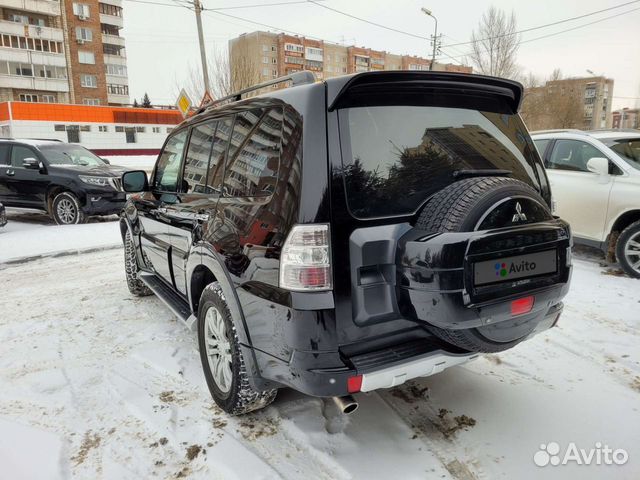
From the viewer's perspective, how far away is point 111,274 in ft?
19.9

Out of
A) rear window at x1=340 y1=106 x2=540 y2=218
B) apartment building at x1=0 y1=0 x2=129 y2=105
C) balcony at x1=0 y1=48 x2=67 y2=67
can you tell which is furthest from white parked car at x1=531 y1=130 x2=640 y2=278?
balcony at x1=0 y1=48 x2=67 y2=67

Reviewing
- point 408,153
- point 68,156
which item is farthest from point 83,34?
point 408,153

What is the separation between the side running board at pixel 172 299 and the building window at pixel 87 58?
59.9 meters

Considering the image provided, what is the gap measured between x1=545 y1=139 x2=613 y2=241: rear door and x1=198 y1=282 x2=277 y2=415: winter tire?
16.8 ft

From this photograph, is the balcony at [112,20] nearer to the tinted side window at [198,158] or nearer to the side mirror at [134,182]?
the side mirror at [134,182]

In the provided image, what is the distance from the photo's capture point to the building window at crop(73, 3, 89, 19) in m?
53.0

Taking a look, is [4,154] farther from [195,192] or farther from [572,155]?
[572,155]

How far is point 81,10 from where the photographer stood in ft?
175

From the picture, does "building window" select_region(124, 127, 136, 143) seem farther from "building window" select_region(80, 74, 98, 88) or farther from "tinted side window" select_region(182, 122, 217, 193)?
"tinted side window" select_region(182, 122, 217, 193)

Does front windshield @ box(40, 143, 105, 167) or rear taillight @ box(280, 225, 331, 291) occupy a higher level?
front windshield @ box(40, 143, 105, 167)

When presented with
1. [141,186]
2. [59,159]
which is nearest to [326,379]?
[141,186]

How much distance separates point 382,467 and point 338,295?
96 centimetres

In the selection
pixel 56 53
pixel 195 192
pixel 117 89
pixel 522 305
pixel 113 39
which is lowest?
pixel 522 305

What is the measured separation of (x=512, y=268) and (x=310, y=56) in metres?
76.4
